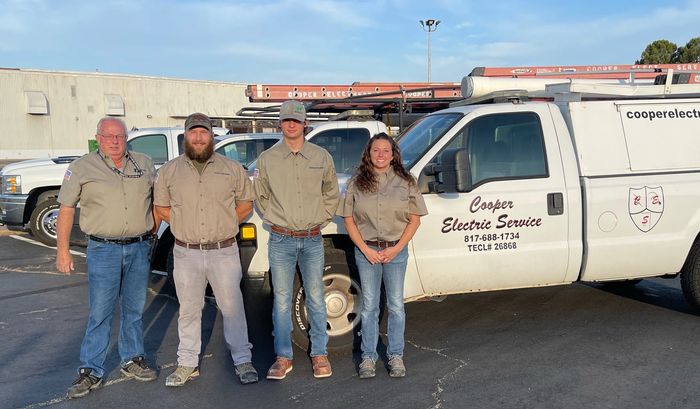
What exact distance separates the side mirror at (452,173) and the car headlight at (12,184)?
735 cm

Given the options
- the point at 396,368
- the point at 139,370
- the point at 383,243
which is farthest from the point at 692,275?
the point at 139,370

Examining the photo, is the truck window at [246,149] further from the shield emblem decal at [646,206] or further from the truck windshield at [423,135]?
the shield emblem decal at [646,206]

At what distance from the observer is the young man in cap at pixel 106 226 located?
154 inches

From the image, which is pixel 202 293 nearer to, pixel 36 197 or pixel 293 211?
pixel 293 211

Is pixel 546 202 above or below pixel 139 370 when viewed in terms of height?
above

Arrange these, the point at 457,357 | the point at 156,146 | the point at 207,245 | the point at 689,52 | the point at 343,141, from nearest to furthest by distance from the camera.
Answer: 1. the point at 207,245
2. the point at 457,357
3. the point at 343,141
4. the point at 156,146
5. the point at 689,52

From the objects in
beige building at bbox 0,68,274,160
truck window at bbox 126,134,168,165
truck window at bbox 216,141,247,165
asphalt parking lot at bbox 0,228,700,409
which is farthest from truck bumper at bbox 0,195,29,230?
beige building at bbox 0,68,274,160

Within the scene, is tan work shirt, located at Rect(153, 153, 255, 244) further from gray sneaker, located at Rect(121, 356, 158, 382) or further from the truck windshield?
the truck windshield

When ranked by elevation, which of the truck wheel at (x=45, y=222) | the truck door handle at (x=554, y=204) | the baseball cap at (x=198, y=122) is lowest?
the truck wheel at (x=45, y=222)

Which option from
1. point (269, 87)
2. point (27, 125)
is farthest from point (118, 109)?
point (269, 87)

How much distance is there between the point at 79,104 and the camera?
1556 inches

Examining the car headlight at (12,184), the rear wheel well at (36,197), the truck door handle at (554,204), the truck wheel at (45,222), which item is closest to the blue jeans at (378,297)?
the truck door handle at (554,204)

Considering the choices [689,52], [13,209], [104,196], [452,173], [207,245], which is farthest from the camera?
[689,52]

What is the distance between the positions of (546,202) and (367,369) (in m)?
1.95
